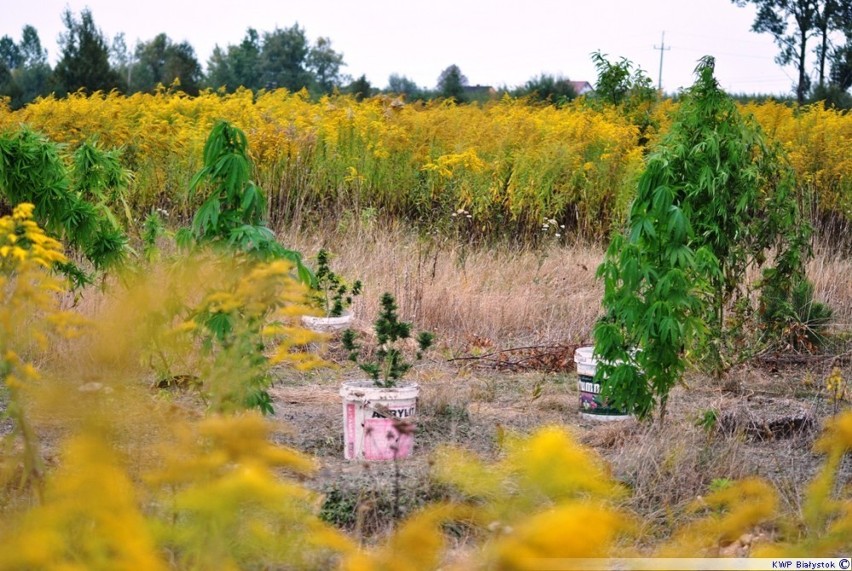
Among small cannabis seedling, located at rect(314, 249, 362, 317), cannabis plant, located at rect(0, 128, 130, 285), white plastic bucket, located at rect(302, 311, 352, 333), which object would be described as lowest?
white plastic bucket, located at rect(302, 311, 352, 333)

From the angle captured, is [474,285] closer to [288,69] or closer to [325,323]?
[325,323]

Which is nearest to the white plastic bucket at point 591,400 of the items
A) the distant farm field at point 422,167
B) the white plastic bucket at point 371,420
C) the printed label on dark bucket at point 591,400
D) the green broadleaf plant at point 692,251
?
the printed label on dark bucket at point 591,400

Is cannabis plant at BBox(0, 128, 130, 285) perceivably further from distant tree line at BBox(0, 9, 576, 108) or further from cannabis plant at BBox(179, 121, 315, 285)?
distant tree line at BBox(0, 9, 576, 108)

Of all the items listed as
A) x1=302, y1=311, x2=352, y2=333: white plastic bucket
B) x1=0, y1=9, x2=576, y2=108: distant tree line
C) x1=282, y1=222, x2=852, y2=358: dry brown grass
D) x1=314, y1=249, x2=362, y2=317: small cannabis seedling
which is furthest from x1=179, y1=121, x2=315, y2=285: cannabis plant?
x1=0, y1=9, x2=576, y2=108: distant tree line

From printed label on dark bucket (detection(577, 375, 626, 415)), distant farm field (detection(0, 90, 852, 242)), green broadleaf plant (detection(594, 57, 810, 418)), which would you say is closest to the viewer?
green broadleaf plant (detection(594, 57, 810, 418))

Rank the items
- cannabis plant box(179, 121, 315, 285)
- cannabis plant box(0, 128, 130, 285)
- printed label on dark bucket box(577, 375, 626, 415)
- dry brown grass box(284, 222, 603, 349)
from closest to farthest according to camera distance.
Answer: cannabis plant box(179, 121, 315, 285) → cannabis plant box(0, 128, 130, 285) → printed label on dark bucket box(577, 375, 626, 415) → dry brown grass box(284, 222, 603, 349)

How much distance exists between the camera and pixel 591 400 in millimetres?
5312

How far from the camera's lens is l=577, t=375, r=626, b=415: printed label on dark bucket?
5273 millimetres

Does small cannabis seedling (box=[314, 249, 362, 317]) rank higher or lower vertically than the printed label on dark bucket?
higher

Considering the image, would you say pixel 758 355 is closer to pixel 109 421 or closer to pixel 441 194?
pixel 441 194

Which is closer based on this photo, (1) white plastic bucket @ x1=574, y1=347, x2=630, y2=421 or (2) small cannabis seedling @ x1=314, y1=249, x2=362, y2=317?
(1) white plastic bucket @ x1=574, y1=347, x2=630, y2=421

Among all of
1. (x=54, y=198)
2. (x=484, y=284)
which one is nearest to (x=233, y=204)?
(x=54, y=198)

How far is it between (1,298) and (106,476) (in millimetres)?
1001

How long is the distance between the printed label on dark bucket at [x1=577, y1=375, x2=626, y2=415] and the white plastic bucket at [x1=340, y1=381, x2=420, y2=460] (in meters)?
1.18
